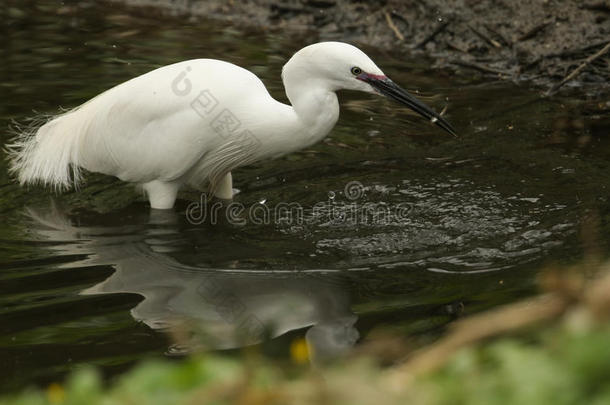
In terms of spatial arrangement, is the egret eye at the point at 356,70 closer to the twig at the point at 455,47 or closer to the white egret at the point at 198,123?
the white egret at the point at 198,123

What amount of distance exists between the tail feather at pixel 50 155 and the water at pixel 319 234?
0.16 m

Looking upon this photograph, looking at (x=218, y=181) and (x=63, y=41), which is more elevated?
(x=63, y=41)

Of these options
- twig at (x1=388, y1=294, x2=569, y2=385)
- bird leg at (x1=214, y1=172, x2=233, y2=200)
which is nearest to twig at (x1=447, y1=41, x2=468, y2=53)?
bird leg at (x1=214, y1=172, x2=233, y2=200)

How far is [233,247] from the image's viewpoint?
619 cm

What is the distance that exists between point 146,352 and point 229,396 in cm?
262

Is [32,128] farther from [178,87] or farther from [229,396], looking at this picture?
[229,396]

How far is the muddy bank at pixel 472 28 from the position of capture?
354 inches

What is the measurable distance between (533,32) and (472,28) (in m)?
0.61

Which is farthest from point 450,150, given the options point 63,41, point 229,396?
point 229,396

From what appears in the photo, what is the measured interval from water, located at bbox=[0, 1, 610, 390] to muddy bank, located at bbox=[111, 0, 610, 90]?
1.56ft

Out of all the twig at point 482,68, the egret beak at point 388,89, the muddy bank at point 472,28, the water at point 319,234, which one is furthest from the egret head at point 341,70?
the muddy bank at point 472,28

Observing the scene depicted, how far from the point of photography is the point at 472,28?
9.62 metres

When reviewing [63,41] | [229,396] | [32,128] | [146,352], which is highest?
[63,41]

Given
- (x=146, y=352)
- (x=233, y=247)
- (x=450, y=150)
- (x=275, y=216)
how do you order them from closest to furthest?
1. (x=146, y=352)
2. (x=233, y=247)
3. (x=275, y=216)
4. (x=450, y=150)
